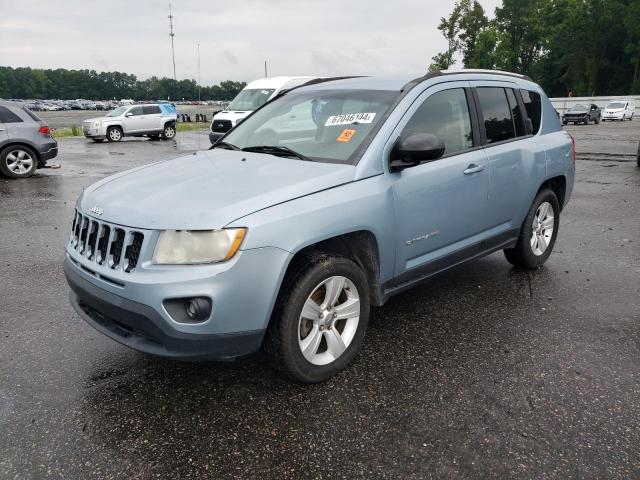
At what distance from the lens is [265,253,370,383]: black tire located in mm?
2840

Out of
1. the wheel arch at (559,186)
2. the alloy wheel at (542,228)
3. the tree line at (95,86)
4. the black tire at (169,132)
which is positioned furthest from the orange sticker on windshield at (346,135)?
the tree line at (95,86)

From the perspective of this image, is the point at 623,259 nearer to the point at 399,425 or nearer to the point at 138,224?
the point at 399,425

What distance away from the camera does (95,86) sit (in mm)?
159000

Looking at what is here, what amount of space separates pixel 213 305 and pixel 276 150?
4.92ft

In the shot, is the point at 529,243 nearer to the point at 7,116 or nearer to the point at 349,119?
the point at 349,119

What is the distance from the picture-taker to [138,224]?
9.02 feet

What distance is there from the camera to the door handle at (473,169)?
3911 millimetres

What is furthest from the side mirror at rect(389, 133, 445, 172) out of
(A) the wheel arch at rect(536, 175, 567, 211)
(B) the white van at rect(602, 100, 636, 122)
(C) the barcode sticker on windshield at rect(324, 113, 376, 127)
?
(B) the white van at rect(602, 100, 636, 122)

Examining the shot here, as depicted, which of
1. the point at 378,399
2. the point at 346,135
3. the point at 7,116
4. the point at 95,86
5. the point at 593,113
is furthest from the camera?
the point at 95,86

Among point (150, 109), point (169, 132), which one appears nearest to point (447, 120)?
point (150, 109)

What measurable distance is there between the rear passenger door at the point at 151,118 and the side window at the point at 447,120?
2234cm

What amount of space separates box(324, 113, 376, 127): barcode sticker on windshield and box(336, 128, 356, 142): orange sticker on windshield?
9cm

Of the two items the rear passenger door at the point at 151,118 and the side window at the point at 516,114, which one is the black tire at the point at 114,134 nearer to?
the rear passenger door at the point at 151,118

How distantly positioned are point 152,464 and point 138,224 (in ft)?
3.83
